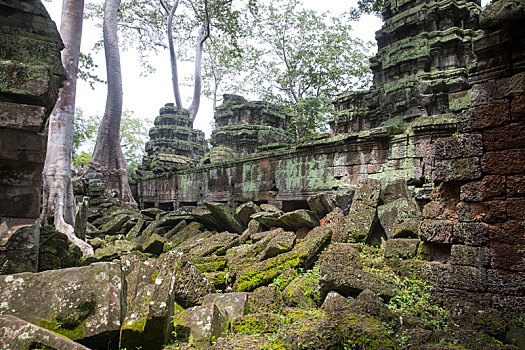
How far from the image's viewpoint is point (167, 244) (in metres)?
7.32

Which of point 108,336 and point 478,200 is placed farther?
point 478,200

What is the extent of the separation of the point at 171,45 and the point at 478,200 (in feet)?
85.0

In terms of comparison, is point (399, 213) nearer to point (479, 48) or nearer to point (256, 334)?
point (479, 48)

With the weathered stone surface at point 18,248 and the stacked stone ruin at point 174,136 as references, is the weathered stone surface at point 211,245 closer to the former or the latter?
the weathered stone surface at point 18,248

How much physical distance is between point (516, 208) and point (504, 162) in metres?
0.43

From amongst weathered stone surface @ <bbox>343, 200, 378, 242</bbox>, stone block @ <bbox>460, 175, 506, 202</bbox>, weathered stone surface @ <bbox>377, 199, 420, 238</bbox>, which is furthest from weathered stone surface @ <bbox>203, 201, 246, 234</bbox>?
stone block @ <bbox>460, 175, 506, 202</bbox>

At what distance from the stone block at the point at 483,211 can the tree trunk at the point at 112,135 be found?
1398 centimetres

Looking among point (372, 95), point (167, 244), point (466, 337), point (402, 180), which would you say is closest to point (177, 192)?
point (167, 244)

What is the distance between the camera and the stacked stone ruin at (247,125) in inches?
588

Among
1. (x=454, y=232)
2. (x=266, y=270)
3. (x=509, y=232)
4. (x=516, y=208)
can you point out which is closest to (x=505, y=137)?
(x=516, y=208)

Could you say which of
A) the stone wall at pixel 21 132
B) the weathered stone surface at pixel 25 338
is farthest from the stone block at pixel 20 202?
the weathered stone surface at pixel 25 338

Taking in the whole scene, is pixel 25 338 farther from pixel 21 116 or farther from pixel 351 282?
pixel 351 282

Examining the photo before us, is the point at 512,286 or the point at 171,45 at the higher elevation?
the point at 171,45

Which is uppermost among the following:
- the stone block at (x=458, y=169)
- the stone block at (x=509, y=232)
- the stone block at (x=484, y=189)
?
the stone block at (x=458, y=169)
